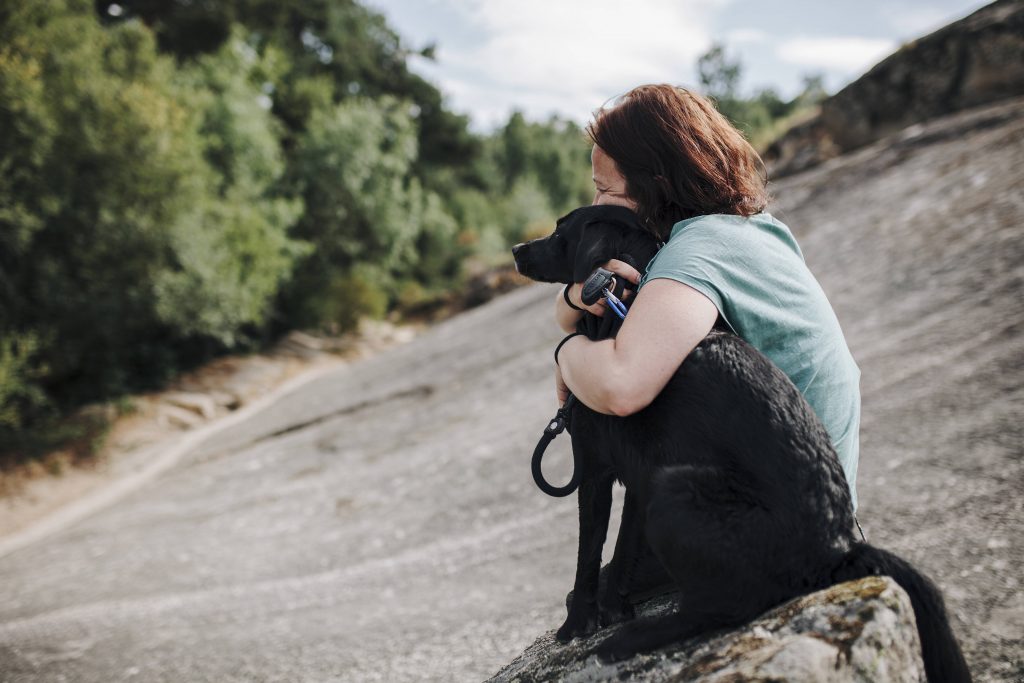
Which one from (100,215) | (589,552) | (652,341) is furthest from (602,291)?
(100,215)

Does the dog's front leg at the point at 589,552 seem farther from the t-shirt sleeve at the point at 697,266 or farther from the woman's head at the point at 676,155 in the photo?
the woman's head at the point at 676,155

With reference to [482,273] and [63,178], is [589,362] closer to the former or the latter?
[63,178]

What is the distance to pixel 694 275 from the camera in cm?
162

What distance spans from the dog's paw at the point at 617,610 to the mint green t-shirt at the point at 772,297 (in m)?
0.79

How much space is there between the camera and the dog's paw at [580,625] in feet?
7.00

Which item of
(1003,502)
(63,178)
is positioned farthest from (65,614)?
(63,178)

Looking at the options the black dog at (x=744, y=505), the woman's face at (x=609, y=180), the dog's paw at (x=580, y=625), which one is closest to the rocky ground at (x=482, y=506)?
the black dog at (x=744, y=505)

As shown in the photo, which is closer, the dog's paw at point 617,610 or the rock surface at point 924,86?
the dog's paw at point 617,610

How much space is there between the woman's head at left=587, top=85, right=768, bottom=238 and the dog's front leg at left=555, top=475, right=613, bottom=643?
87 centimetres

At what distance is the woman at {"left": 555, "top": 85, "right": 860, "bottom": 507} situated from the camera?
1.62m

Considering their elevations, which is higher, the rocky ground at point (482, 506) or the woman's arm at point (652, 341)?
the woman's arm at point (652, 341)

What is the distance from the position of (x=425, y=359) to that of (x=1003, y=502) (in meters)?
10.1

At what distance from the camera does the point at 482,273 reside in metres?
23.7

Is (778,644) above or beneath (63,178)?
beneath
